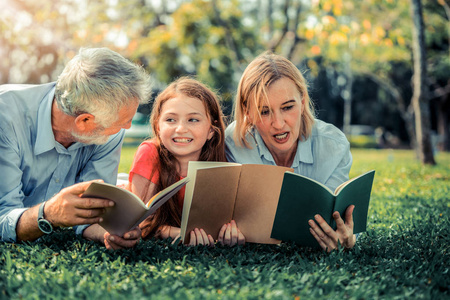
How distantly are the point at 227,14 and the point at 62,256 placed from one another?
1539 centimetres

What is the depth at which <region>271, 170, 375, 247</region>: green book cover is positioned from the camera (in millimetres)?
2672

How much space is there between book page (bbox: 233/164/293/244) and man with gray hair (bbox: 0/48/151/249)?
738 millimetres

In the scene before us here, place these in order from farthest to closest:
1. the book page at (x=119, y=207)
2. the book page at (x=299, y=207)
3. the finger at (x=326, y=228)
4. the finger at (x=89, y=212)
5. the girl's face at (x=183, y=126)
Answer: the girl's face at (x=183, y=126), the finger at (x=326, y=228), the book page at (x=299, y=207), the finger at (x=89, y=212), the book page at (x=119, y=207)

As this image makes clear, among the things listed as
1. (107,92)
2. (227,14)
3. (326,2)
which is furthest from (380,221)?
(227,14)

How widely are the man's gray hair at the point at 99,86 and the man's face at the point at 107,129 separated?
39mm

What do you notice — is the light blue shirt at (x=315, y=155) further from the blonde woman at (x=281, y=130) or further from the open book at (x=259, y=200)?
the open book at (x=259, y=200)

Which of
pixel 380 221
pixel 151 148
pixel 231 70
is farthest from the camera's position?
pixel 231 70

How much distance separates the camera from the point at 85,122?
296cm

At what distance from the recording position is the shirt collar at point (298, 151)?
3666mm

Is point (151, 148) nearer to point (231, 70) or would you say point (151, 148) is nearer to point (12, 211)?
point (12, 211)

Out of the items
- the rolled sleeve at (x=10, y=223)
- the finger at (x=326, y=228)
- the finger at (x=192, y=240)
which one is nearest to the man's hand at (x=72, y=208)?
the rolled sleeve at (x=10, y=223)

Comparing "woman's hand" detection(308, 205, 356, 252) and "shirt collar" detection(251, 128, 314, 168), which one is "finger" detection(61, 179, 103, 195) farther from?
"shirt collar" detection(251, 128, 314, 168)

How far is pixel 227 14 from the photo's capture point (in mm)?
16875

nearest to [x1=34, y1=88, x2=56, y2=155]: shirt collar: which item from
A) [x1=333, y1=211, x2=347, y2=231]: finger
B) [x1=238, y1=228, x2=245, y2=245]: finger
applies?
[x1=238, y1=228, x2=245, y2=245]: finger
